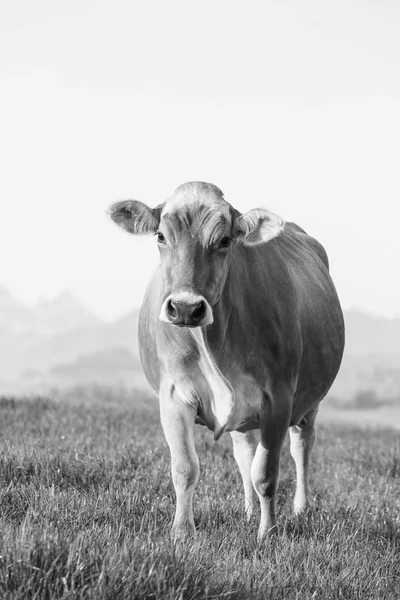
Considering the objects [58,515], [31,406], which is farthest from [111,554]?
[31,406]

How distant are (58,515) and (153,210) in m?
2.03

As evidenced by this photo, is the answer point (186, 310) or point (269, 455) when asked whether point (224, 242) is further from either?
point (269, 455)

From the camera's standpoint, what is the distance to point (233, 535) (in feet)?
18.4

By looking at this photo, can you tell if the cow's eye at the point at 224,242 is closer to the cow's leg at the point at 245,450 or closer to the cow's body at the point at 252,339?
the cow's body at the point at 252,339

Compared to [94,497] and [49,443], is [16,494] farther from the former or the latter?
[49,443]

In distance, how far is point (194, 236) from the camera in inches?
223

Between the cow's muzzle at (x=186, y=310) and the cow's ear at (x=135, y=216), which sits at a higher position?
the cow's ear at (x=135, y=216)

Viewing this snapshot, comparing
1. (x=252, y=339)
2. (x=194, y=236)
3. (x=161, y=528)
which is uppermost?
(x=194, y=236)

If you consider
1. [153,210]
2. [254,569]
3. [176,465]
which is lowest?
[254,569]

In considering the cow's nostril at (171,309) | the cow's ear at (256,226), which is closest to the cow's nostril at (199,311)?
the cow's nostril at (171,309)

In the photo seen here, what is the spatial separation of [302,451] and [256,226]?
2.99m

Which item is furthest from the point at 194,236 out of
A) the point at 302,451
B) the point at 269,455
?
the point at 302,451

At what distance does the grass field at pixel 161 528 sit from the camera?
4.17 meters

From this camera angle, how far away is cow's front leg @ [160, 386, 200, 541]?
590cm
